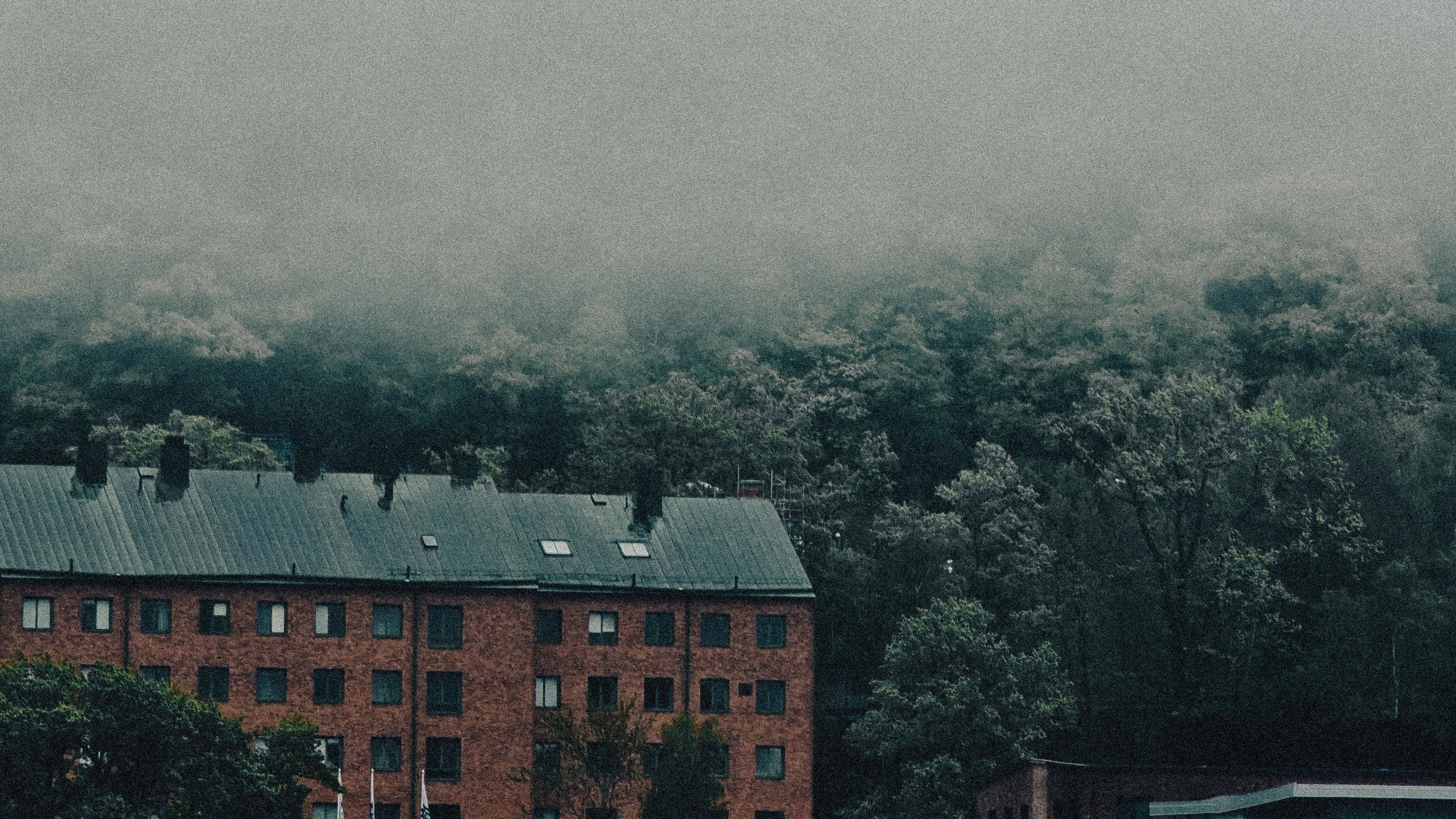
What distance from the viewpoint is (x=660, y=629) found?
8888 cm

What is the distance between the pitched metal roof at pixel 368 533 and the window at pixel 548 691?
3468mm

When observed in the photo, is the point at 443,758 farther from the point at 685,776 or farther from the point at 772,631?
the point at 772,631

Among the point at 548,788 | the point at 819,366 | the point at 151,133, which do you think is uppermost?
the point at 151,133

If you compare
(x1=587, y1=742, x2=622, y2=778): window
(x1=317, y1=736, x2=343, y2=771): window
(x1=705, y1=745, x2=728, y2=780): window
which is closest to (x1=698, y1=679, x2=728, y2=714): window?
(x1=705, y1=745, x2=728, y2=780): window

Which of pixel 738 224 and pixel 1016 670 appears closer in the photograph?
pixel 1016 670

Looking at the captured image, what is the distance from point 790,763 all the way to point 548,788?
9.35m

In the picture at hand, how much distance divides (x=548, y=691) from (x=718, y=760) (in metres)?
7.81

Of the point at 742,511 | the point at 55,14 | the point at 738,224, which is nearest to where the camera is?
the point at 742,511

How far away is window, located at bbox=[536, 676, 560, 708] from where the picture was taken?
87938 millimetres

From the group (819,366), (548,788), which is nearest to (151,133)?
(819,366)

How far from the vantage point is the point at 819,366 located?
131 m

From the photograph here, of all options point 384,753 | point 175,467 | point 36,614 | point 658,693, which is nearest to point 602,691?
point 658,693

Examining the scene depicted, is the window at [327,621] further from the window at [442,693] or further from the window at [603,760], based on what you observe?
the window at [603,760]

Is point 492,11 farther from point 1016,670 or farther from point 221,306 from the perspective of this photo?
point 1016,670
